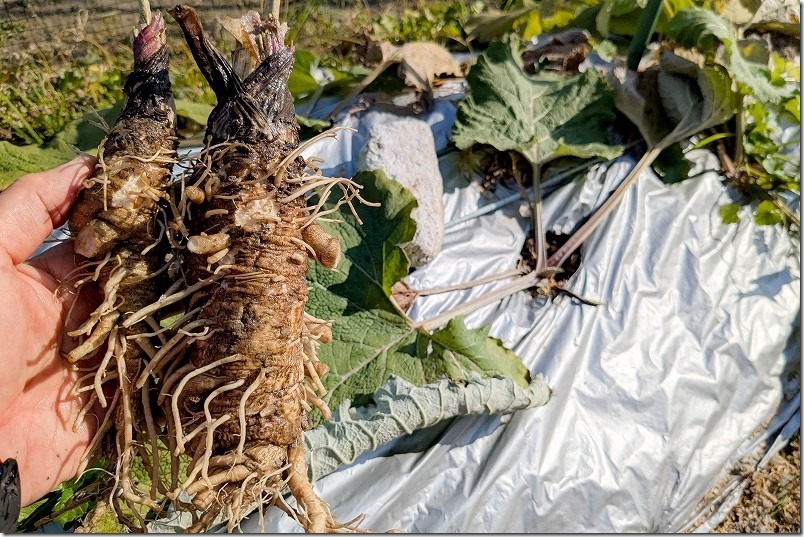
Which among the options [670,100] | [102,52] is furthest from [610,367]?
[102,52]

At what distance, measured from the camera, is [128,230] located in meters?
1.87

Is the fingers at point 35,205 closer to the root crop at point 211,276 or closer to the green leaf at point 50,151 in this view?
the root crop at point 211,276

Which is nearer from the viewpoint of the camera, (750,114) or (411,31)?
(750,114)

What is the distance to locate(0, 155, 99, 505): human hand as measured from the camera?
183 cm

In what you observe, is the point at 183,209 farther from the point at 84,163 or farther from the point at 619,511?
the point at 619,511

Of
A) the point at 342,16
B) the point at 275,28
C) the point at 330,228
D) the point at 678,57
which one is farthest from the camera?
the point at 342,16

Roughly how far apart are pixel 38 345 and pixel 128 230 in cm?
46

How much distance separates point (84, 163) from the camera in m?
1.93

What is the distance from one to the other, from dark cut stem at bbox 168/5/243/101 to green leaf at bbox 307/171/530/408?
2.93ft

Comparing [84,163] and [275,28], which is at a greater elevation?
[275,28]

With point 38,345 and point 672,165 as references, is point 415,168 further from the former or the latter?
point 38,345

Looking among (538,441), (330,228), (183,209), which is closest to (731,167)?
(538,441)

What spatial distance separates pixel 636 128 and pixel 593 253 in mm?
1004

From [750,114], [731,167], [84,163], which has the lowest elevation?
[731,167]
